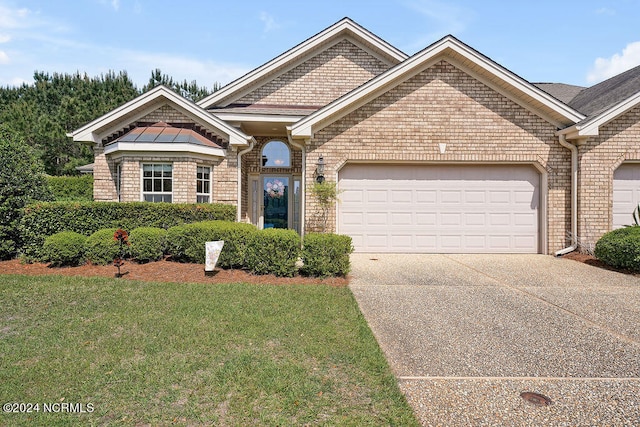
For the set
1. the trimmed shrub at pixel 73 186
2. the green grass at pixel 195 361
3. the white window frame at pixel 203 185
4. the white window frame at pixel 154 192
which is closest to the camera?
the green grass at pixel 195 361

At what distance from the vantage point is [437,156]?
34.0ft

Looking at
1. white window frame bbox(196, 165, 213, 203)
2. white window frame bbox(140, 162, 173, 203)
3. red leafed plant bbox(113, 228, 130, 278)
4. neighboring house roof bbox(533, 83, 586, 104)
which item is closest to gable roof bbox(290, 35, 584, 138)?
white window frame bbox(196, 165, 213, 203)

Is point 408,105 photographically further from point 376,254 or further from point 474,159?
point 376,254

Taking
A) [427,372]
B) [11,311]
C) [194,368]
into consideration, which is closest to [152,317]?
[194,368]

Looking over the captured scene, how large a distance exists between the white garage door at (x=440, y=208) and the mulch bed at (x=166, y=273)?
3737 millimetres

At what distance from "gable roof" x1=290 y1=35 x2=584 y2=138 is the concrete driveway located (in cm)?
454

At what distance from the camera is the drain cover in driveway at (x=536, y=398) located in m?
3.00

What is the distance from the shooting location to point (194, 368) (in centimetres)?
343

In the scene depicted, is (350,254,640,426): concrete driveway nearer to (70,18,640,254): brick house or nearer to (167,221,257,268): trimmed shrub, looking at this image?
(167,221,257,268): trimmed shrub

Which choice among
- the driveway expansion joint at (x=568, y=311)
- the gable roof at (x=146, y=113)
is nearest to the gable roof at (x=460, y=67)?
the gable roof at (x=146, y=113)

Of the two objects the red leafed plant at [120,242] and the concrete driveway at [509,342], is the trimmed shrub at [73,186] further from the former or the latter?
the concrete driveway at [509,342]

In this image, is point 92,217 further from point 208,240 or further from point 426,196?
point 426,196

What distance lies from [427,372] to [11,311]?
5734mm

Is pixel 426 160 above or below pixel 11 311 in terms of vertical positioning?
above
